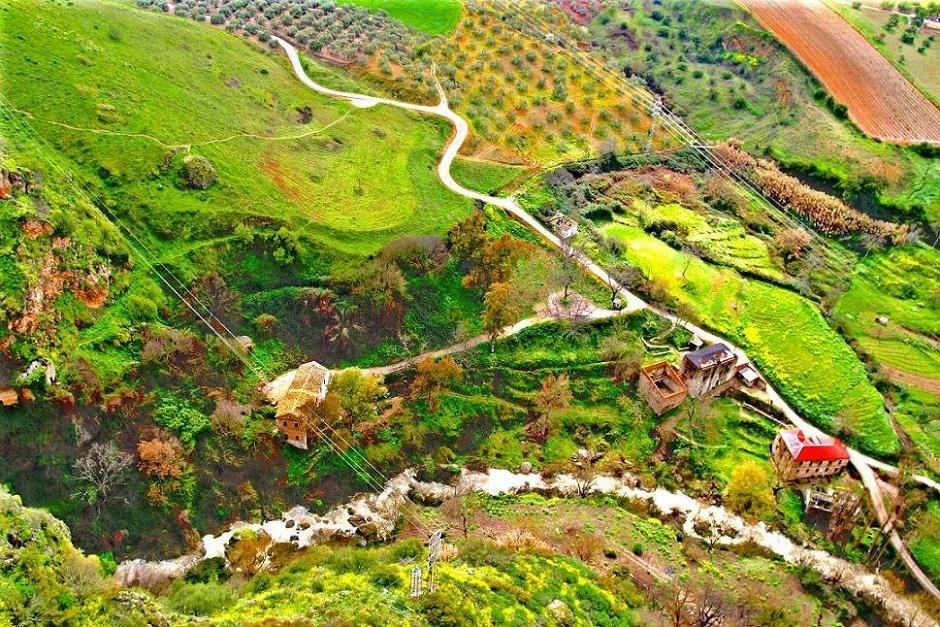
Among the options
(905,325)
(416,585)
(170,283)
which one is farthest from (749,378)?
(170,283)

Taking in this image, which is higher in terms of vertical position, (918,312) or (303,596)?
(918,312)

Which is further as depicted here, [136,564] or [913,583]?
[913,583]

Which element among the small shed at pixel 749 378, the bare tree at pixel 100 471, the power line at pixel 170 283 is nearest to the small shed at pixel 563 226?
the small shed at pixel 749 378

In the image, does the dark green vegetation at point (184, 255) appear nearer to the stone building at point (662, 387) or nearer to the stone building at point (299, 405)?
the stone building at point (299, 405)

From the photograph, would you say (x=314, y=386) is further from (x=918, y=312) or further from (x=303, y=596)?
(x=918, y=312)

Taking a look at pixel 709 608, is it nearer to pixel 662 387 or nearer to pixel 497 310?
pixel 662 387

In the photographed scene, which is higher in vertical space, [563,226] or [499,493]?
[563,226]

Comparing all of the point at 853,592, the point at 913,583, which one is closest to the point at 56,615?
the point at 853,592
